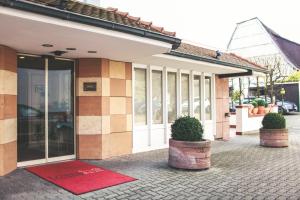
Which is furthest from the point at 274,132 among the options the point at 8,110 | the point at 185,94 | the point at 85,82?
the point at 8,110

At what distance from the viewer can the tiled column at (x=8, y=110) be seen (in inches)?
254

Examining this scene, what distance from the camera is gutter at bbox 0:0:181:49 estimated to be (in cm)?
434

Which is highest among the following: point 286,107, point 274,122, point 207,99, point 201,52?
point 201,52

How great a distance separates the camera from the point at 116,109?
8.77 metres

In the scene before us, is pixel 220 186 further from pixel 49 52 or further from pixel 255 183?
pixel 49 52

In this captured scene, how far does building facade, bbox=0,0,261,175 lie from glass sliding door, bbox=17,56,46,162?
0.02 metres

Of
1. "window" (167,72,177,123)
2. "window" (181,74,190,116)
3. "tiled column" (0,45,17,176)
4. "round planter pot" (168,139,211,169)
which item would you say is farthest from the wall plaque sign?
"window" (181,74,190,116)

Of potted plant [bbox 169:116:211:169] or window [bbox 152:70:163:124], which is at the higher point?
window [bbox 152:70:163:124]

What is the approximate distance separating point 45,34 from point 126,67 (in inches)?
149

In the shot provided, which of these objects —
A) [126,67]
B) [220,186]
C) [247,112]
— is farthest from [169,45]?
[247,112]

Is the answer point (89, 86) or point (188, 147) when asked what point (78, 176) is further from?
point (89, 86)

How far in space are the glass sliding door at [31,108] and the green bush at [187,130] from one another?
11.4 feet

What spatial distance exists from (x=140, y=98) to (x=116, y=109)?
1.19m

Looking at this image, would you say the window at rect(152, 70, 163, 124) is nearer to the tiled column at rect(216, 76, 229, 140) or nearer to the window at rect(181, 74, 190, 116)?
the window at rect(181, 74, 190, 116)
